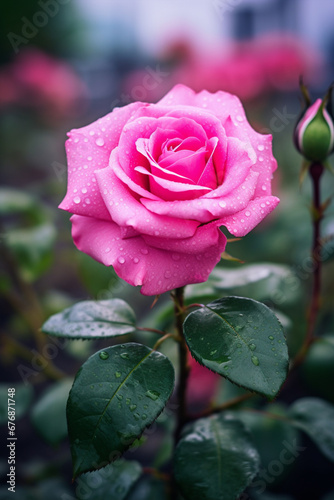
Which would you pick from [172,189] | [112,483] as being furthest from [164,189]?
[112,483]

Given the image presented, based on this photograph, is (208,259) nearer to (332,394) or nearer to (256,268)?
(256,268)

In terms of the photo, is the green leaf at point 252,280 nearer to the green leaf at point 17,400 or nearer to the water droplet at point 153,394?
the water droplet at point 153,394

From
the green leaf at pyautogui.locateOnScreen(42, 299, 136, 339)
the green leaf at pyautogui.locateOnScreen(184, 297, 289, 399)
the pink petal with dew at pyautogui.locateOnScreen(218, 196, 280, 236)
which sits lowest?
the green leaf at pyautogui.locateOnScreen(42, 299, 136, 339)

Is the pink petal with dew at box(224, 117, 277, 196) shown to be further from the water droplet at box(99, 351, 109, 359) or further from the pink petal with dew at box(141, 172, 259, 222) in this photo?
the water droplet at box(99, 351, 109, 359)
